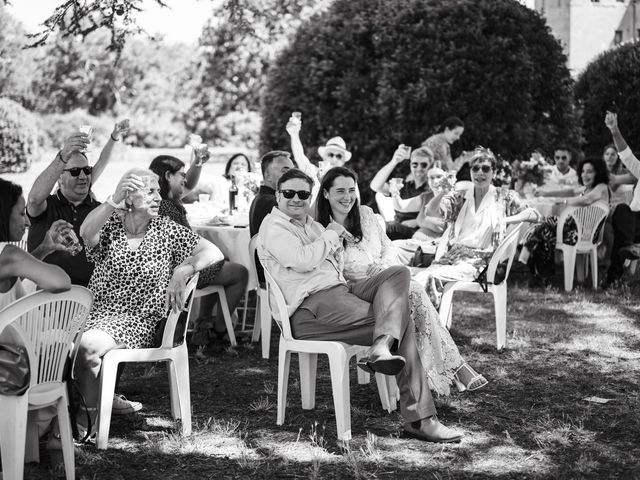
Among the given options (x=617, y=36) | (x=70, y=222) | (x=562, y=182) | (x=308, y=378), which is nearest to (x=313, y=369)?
(x=308, y=378)

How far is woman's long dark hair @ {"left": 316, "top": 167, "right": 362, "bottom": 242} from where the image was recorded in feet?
16.6

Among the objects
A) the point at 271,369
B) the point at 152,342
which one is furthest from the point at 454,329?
the point at 152,342

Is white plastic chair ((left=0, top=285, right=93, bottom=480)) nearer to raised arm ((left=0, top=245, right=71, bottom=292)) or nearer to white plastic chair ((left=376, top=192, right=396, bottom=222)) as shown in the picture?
raised arm ((left=0, top=245, right=71, bottom=292))

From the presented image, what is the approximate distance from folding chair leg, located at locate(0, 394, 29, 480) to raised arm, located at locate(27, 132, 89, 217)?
180 centimetres

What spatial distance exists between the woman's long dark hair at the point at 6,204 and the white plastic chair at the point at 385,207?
13.8ft

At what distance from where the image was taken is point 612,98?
14.9m

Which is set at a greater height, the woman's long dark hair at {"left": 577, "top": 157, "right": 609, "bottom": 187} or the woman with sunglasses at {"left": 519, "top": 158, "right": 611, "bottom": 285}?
the woman's long dark hair at {"left": 577, "top": 157, "right": 609, "bottom": 187}

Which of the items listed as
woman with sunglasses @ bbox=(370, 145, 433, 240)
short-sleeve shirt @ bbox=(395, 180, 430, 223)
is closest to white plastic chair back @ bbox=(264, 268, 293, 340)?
woman with sunglasses @ bbox=(370, 145, 433, 240)

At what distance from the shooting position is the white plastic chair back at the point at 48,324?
3.40 m

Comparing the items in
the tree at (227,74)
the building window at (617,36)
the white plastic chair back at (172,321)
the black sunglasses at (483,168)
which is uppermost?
the building window at (617,36)

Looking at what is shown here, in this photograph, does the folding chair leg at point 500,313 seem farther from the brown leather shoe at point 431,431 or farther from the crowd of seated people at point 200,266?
the brown leather shoe at point 431,431

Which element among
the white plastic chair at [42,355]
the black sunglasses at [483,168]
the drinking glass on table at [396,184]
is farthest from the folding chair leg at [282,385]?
the drinking glass on table at [396,184]

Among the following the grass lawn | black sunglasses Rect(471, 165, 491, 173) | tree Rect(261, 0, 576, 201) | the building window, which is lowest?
the grass lawn

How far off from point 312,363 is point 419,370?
78 centimetres
